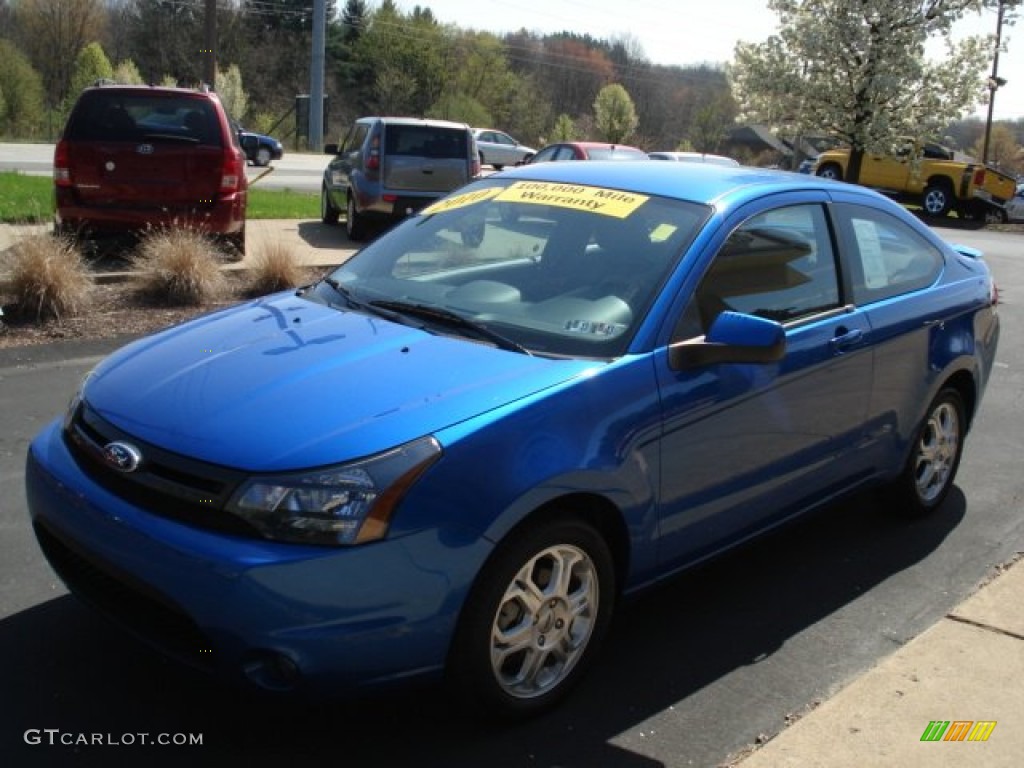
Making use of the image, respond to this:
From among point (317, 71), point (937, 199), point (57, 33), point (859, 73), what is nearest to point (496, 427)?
point (859, 73)

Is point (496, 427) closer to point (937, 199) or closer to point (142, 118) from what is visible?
point (142, 118)

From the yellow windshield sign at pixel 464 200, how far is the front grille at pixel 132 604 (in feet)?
6.75

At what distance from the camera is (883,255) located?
14.5 feet

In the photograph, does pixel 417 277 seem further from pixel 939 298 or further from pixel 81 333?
pixel 81 333

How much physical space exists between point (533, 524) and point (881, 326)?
207 cm

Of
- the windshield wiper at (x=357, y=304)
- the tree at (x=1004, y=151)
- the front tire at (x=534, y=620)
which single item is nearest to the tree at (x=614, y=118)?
the tree at (x=1004, y=151)

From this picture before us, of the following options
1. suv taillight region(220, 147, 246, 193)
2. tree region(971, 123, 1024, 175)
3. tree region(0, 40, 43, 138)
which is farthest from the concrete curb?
tree region(971, 123, 1024, 175)

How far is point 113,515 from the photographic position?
2.71 m

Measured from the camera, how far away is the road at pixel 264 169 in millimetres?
22578

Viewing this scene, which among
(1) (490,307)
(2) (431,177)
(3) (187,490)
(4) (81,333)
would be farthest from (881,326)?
(2) (431,177)

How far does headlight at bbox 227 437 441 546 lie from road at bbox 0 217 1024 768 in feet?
1.48

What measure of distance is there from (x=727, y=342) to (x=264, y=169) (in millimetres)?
28198

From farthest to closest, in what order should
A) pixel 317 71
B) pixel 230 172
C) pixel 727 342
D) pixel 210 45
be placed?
1. pixel 317 71
2. pixel 210 45
3. pixel 230 172
4. pixel 727 342

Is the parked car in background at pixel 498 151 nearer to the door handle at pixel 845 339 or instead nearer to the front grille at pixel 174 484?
the door handle at pixel 845 339
